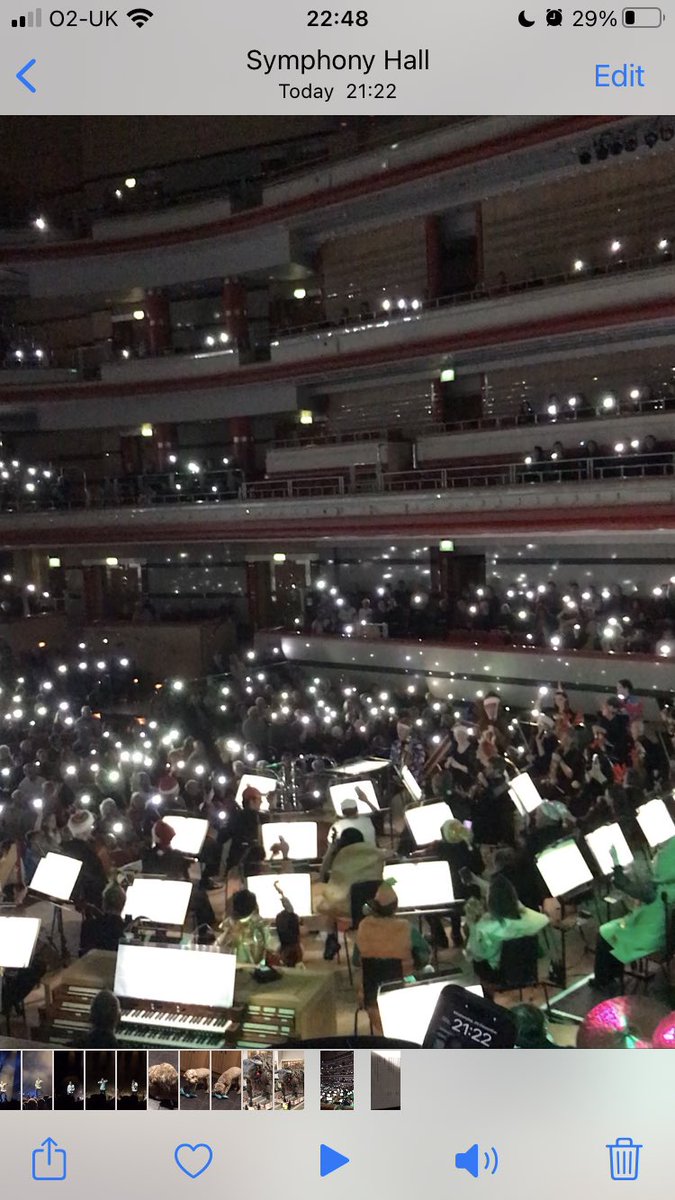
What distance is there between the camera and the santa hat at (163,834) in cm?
855

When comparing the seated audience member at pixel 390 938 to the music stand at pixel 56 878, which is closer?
the seated audience member at pixel 390 938

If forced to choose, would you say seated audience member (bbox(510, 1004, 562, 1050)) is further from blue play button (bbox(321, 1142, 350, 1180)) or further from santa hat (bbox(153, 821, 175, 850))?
santa hat (bbox(153, 821, 175, 850))

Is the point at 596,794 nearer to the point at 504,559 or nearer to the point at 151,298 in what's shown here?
the point at 504,559

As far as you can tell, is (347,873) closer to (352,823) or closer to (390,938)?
(352,823)

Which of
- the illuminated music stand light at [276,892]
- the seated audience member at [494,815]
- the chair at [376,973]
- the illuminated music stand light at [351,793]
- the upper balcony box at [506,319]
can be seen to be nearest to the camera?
the chair at [376,973]

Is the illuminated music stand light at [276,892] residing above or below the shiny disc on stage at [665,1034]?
below

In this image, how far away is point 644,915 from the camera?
644cm

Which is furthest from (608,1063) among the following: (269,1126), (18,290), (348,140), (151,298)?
(18,290)

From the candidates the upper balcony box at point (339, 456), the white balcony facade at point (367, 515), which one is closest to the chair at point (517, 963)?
the white balcony facade at point (367, 515)

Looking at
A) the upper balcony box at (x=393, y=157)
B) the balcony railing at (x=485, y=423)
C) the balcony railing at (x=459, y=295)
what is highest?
the upper balcony box at (x=393, y=157)

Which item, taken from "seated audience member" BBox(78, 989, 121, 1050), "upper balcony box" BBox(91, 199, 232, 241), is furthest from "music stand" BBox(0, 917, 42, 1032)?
"upper balcony box" BBox(91, 199, 232, 241)

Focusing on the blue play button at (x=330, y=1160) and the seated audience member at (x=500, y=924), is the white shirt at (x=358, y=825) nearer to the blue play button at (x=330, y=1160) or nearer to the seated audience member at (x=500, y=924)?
the seated audience member at (x=500, y=924)

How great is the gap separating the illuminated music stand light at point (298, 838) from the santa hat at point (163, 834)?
86cm

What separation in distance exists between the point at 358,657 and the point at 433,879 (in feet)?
37.9
